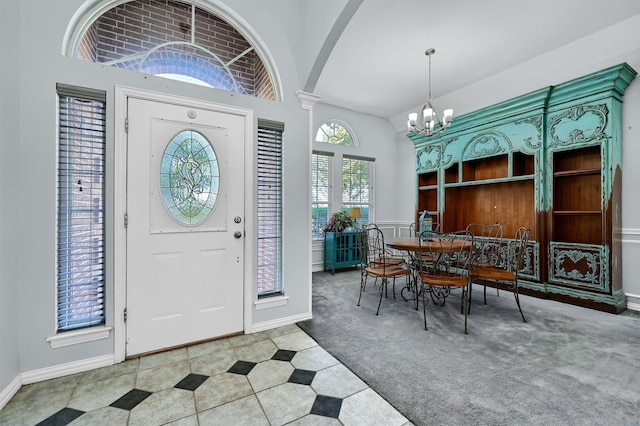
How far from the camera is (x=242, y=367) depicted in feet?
6.82

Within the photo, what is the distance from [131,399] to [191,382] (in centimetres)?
34

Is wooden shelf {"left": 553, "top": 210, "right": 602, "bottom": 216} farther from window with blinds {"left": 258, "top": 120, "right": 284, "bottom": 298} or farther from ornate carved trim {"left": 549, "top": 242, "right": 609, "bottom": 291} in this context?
window with blinds {"left": 258, "top": 120, "right": 284, "bottom": 298}

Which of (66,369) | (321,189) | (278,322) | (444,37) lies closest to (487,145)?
(444,37)

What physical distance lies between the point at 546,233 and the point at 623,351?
5.81ft

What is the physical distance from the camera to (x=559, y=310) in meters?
3.28

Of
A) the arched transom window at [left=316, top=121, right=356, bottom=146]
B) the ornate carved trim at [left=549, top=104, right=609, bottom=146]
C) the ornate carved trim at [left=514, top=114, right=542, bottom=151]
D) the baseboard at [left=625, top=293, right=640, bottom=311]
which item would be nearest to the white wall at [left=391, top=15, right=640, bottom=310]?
the baseboard at [left=625, top=293, right=640, bottom=311]

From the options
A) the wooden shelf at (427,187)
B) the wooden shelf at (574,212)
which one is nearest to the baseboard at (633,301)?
the wooden shelf at (574,212)

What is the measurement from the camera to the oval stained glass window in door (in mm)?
2314

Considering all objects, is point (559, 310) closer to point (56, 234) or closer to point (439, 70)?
point (439, 70)

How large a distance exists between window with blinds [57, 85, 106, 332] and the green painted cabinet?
4.83 m

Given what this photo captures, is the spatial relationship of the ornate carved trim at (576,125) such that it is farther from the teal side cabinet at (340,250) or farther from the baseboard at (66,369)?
the baseboard at (66,369)

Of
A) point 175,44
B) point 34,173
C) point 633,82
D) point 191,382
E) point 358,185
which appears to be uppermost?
point 633,82

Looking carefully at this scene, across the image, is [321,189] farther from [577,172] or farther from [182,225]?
[577,172]

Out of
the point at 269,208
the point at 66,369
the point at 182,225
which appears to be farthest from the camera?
the point at 269,208
